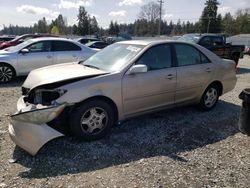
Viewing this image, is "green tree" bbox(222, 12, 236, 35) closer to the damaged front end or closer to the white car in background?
the white car in background

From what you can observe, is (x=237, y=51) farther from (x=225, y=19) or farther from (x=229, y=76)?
(x=225, y=19)

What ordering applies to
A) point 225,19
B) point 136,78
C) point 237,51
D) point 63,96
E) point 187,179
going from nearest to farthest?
1. point 187,179
2. point 63,96
3. point 136,78
4. point 237,51
5. point 225,19

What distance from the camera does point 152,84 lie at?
14.8 feet

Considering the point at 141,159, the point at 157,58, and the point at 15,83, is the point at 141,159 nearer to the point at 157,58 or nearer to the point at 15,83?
the point at 157,58

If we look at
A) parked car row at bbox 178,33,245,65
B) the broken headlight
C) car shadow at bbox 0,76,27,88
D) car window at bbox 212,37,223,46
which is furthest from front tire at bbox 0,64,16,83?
car window at bbox 212,37,223,46

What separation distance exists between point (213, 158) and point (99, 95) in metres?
1.93

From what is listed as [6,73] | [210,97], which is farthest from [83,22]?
[210,97]

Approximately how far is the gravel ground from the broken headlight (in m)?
0.69

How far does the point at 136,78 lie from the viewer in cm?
430

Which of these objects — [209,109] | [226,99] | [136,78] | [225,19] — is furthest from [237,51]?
[225,19]

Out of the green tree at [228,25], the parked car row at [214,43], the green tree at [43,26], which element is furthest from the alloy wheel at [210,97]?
the green tree at [43,26]

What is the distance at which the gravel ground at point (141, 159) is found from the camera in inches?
124

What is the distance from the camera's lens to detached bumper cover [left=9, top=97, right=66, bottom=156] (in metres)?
3.46

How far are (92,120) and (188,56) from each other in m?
2.43
